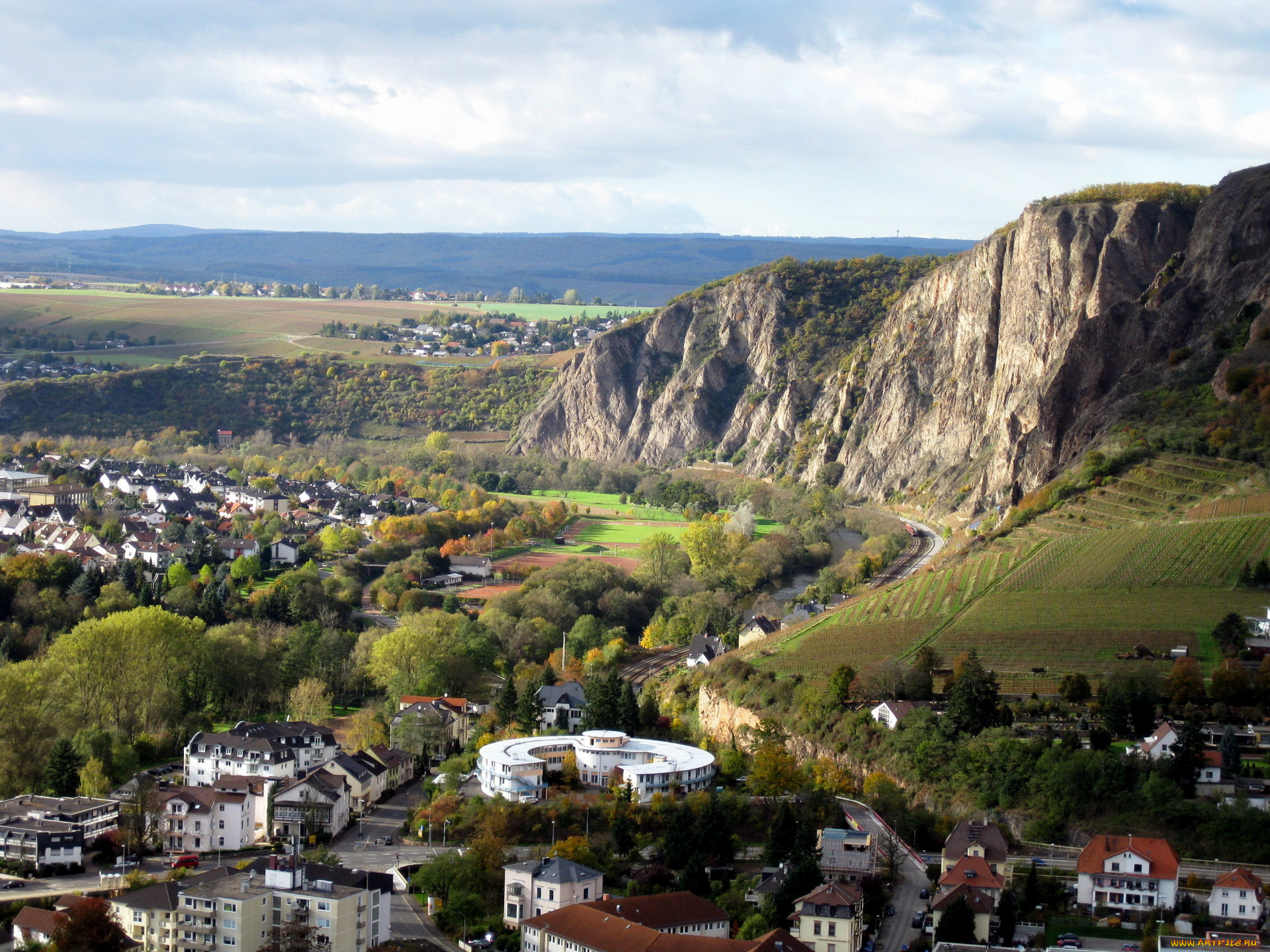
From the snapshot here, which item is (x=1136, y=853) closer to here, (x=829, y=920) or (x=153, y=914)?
(x=829, y=920)

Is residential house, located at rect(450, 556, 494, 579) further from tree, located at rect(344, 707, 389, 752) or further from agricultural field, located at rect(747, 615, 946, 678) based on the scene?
tree, located at rect(344, 707, 389, 752)

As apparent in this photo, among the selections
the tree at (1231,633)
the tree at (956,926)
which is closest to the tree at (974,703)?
the tree at (1231,633)

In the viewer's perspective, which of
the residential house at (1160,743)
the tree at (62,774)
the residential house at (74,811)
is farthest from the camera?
the tree at (62,774)

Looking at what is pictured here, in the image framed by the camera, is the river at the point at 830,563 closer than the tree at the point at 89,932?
No

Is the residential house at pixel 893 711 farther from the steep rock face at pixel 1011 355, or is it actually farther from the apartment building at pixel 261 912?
the steep rock face at pixel 1011 355

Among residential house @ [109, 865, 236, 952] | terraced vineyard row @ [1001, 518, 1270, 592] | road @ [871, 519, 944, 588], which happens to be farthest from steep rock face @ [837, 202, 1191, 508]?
residential house @ [109, 865, 236, 952]

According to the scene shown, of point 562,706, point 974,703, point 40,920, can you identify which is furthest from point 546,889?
point 562,706
